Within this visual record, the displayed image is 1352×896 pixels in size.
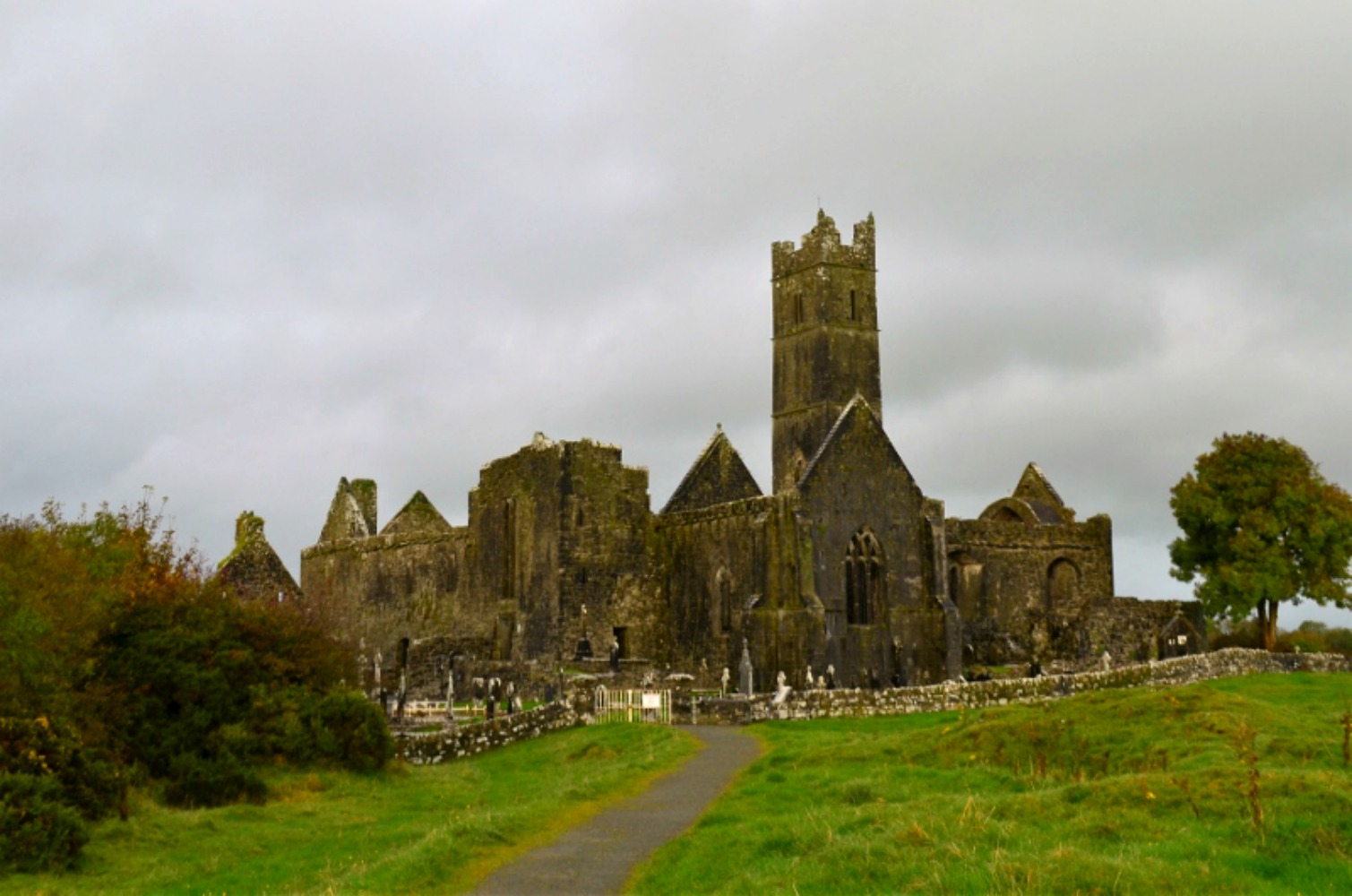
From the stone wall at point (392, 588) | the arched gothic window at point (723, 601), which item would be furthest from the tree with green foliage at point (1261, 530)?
the stone wall at point (392, 588)

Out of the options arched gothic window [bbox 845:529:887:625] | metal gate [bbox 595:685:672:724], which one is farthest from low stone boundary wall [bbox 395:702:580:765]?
arched gothic window [bbox 845:529:887:625]

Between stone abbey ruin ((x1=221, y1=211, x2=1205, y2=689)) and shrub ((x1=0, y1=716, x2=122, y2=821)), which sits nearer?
shrub ((x1=0, y1=716, x2=122, y2=821))

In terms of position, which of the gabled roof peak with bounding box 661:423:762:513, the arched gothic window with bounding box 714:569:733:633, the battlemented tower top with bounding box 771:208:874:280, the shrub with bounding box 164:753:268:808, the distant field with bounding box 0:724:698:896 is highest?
the battlemented tower top with bounding box 771:208:874:280

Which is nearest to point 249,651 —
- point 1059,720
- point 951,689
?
point 1059,720

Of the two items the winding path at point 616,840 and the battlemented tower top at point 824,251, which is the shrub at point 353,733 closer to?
the winding path at point 616,840

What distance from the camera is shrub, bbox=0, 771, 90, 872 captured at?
17906mm

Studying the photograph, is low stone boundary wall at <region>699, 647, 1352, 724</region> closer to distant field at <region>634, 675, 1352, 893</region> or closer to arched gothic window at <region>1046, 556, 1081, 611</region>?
distant field at <region>634, 675, 1352, 893</region>

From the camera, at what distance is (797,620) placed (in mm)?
43812

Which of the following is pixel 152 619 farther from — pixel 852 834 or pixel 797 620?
pixel 797 620

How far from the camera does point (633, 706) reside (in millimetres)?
35625

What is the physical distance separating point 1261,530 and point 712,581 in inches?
842

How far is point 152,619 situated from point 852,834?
16.0 m

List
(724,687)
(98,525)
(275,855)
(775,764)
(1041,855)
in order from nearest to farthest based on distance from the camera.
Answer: (1041,855), (275,855), (775,764), (98,525), (724,687)

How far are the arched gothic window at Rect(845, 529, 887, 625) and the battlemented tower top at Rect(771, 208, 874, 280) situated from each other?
15.5m
